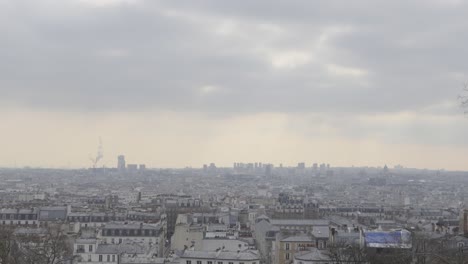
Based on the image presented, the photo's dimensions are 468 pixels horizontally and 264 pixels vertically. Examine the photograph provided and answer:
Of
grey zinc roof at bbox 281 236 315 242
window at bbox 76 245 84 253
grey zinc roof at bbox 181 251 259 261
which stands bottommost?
window at bbox 76 245 84 253

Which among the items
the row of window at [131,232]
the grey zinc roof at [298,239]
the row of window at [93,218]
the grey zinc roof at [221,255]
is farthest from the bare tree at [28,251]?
the row of window at [93,218]

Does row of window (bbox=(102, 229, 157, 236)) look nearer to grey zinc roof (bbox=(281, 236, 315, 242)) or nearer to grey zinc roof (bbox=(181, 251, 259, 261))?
grey zinc roof (bbox=(281, 236, 315, 242))

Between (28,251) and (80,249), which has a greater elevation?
(28,251)

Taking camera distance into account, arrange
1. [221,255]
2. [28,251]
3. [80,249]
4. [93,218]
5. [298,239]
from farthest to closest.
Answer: [93,218] → [298,239] → [80,249] → [221,255] → [28,251]

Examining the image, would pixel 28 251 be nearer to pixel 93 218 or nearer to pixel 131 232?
pixel 131 232

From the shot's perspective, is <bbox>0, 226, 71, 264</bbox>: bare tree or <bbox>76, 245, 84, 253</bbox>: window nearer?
<bbox>0, 226, 71, 264</bbox>: bare tree

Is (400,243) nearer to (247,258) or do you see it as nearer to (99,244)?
(247,258)

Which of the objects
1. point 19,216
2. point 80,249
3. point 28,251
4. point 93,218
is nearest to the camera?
point 28,251

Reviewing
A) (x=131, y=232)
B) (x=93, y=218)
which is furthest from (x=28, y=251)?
(x=93, y=218)

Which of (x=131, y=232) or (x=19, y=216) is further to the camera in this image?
(x=19, y=216)

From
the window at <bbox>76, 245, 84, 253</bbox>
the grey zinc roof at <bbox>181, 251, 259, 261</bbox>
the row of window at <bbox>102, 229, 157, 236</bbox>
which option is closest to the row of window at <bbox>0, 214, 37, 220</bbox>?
the row of window at <bbox>102, 229, 157, 236</bbox>

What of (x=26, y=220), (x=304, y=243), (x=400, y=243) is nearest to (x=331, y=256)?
(x=400, y=243)

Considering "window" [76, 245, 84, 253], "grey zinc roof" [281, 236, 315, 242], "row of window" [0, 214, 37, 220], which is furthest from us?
"row of window" [0, 214, 37, 220]
